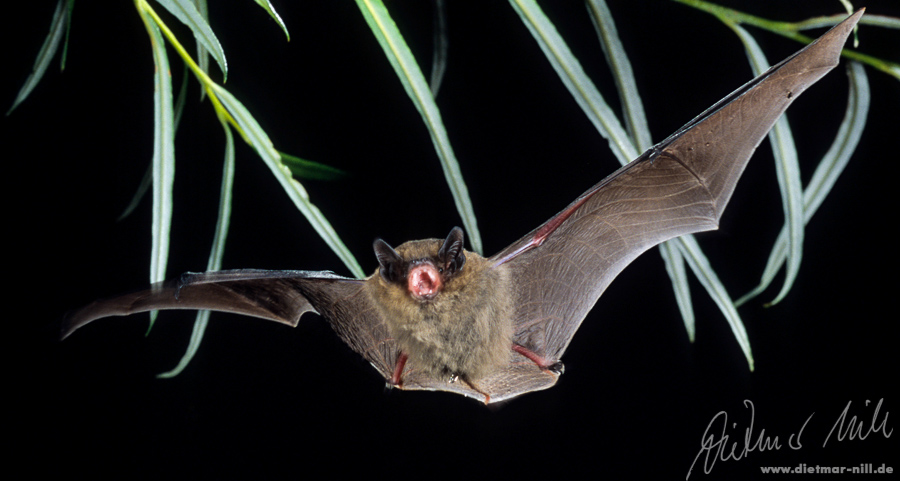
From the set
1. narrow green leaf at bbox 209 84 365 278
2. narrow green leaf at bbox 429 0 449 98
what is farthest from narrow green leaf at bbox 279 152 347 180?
Answer: narrow green leaf at bbox 429 0 449 98

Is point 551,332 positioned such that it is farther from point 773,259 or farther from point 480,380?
point 773,259

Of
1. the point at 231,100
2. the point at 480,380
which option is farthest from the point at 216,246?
the point at 480,380

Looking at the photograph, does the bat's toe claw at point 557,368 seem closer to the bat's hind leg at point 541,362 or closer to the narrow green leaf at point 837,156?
the bat's hind leg at point 541,362

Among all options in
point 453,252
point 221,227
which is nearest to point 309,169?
point 221,227

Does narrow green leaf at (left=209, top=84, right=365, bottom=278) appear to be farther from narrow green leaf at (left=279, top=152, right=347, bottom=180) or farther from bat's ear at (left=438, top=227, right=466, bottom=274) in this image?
bat's ear at (left=438, top=227, right=466, bottom=274)

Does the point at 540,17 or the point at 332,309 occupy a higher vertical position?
the point at 540,17

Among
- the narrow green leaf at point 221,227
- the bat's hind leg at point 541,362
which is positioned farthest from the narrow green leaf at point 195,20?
the bat's hind leg at point 541,362
